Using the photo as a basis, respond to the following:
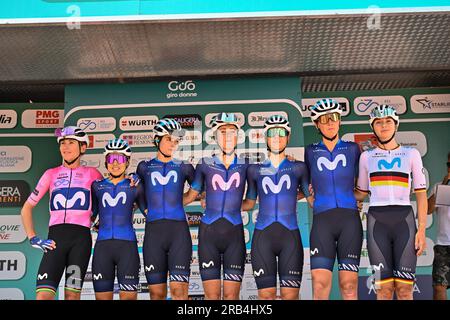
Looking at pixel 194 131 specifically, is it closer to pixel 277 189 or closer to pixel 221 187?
pixel 221 187

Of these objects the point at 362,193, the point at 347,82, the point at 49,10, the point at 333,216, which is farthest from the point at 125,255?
the point at 347,82

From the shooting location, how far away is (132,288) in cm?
391

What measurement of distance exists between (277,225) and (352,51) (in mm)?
2586

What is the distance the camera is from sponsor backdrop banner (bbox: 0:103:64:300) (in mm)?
6062

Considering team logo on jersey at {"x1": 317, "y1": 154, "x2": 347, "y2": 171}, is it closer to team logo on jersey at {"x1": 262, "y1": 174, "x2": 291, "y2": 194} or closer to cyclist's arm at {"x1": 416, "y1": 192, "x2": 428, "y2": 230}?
team logo on jersey at {"x1": 262, "y1": 174, "x2": 291, "y2": 194}

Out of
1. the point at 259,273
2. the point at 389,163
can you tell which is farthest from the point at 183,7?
the point at 259,273

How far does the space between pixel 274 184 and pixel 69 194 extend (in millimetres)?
1657

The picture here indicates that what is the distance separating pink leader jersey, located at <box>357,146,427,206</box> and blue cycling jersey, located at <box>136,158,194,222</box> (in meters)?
1.41

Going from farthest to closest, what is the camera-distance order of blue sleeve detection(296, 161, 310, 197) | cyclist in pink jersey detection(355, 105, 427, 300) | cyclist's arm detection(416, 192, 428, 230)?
1. blue sleeve detection(296, 161, 310, 197)
2. cyclist's arm detection(416, 192, 428, 230)
3. cyclist in pink jersey detection(355, 105, 427, 300)

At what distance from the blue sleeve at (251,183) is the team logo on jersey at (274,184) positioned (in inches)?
4.1

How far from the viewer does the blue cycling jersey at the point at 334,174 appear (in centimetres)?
382

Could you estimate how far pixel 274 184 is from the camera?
3.94m

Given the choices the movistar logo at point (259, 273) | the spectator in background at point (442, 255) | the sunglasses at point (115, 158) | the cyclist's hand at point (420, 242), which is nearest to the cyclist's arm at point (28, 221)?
the sunglasses at point (115, 158)

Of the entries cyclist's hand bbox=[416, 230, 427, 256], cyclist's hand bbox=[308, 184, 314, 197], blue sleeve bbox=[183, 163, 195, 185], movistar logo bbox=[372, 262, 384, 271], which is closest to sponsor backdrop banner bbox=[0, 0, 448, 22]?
blue sleeve bbox=[183, 163, 195, 185]
